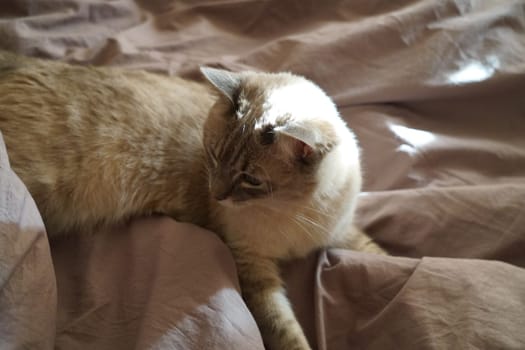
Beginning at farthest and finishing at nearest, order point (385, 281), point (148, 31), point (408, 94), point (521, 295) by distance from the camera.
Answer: point (148, 31) → point (408, 94) → point (385, 281) → point (521, 295)

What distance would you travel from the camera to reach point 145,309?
109cm

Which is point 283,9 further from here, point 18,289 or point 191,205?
point 18,289

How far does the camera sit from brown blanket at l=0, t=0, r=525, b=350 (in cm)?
103

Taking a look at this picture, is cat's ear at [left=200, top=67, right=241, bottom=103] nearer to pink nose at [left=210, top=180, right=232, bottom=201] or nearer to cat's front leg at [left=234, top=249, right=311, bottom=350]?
pink nose at [left=210, top=180, right=232, bottom=201]

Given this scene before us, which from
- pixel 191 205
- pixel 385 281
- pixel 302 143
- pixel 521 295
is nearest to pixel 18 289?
pixel 191 205

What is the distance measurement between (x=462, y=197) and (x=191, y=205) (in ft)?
3.02

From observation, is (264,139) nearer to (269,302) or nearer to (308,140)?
(308,140)

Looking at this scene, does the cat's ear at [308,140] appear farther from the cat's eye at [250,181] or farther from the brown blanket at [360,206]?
the brown blanket at [360,206]

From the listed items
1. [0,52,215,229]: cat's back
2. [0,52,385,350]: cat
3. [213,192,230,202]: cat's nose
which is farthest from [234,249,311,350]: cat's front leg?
[0,52,215,229]: cat's back

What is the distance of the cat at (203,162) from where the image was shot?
1180 mm

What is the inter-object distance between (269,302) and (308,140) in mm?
537

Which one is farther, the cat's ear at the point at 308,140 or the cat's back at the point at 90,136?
the cat's back at the point at 90,136

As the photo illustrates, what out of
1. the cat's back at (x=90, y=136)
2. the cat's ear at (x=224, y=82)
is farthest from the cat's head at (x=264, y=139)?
the cat's back at (x=90, y=136)

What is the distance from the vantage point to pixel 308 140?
1012mm
